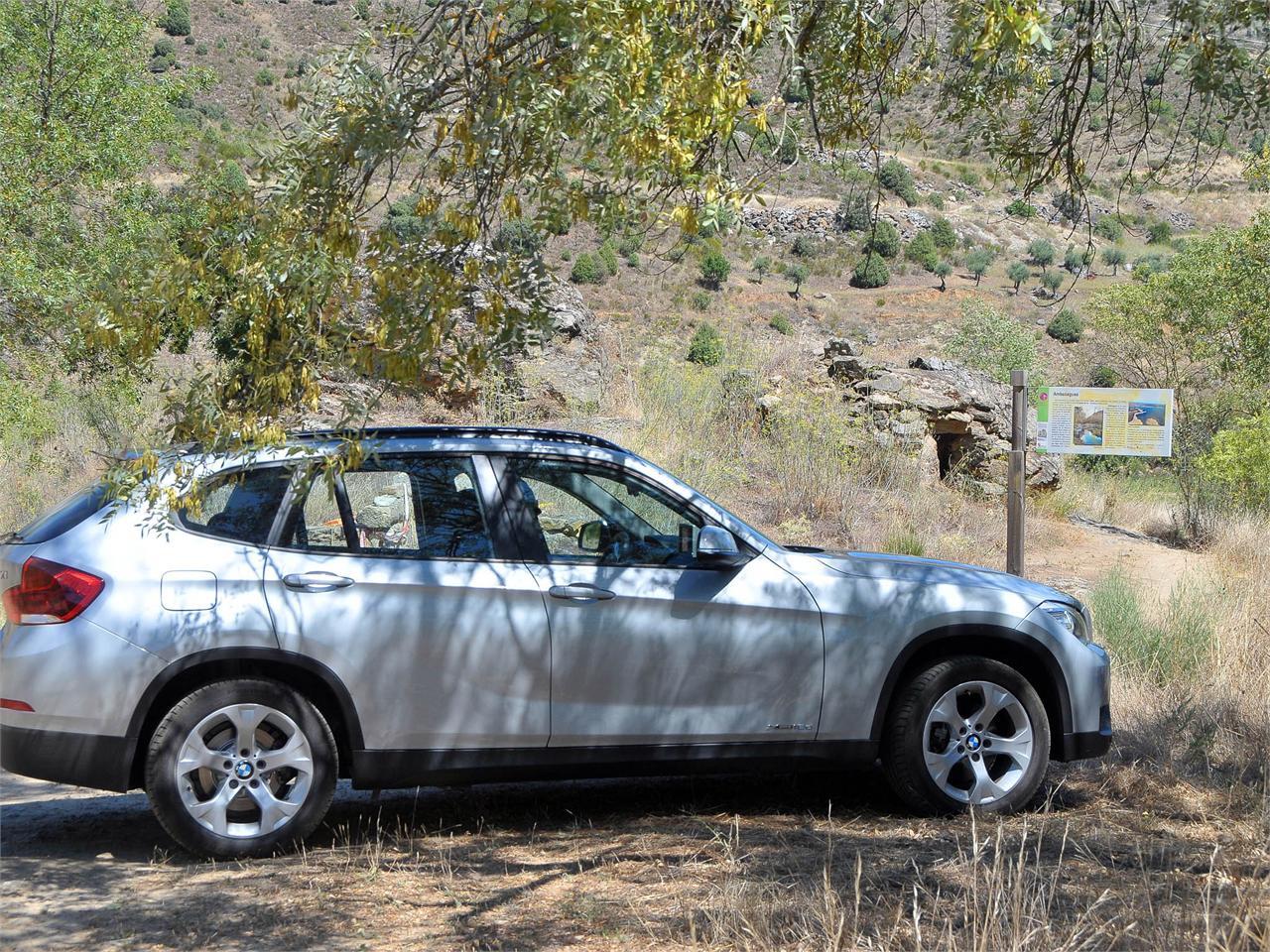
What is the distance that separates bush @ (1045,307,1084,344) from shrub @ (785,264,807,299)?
→ 9.56 meters

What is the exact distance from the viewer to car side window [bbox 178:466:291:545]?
5184 mm

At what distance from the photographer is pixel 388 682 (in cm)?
518

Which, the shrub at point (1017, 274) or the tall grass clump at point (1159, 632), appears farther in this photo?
the shrub at point (1017, 274)

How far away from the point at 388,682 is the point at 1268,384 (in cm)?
1642

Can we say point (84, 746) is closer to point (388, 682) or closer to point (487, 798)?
point (388, 682)

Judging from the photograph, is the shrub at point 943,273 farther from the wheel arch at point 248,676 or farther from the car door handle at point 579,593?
the wheel arch at point 248,676

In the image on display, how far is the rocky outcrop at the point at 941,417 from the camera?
1772 cm

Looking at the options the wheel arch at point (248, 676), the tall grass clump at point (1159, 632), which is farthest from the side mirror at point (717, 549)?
the tall grass clump at point (1159, 632)

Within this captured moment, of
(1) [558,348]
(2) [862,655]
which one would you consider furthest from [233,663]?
(1) [558,348]

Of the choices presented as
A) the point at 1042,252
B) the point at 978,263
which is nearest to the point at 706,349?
the point at 1042,252

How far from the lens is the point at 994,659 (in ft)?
18.9

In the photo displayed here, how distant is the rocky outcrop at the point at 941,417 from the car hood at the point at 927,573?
37.3ft

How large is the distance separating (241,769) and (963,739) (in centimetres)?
310

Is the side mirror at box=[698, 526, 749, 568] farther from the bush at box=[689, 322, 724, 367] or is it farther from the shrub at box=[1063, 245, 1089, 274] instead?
the bush at box=[689, 322, 724, 367]
